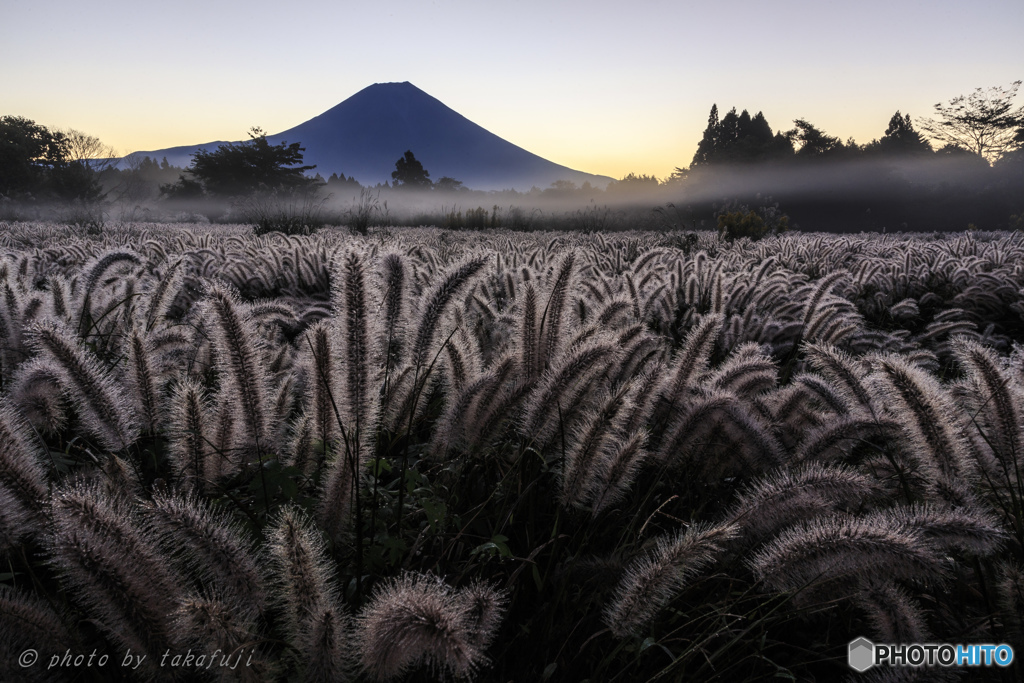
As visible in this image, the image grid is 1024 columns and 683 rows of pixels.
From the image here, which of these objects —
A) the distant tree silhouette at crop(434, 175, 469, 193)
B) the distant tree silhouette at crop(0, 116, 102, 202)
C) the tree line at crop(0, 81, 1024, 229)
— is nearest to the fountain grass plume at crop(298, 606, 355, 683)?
the tree line at crop(0, 81, 1024, 229)

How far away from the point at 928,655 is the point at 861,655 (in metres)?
0.12

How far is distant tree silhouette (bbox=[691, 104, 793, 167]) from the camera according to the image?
66.3 meters

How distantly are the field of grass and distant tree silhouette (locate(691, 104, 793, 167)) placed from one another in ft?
245

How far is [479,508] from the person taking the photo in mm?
1451

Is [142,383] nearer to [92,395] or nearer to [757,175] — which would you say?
[92,395]

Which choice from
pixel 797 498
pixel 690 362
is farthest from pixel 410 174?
pixel 797 498

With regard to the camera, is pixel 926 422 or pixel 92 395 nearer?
pixel 92 395

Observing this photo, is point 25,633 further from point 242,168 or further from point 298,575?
point 242,168

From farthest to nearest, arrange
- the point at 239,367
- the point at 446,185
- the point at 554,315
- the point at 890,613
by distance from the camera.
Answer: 1. the point at 446,185
2. the point at 554,315
3. the point at 239,367
4. the point at 890,613

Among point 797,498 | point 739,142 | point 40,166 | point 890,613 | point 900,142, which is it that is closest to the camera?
point 890,613

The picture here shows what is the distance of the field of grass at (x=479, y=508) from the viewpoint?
3.00 feet

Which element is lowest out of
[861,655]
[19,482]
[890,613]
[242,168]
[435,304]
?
[861,655]

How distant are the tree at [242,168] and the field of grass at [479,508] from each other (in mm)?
68128

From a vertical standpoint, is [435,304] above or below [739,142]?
below
